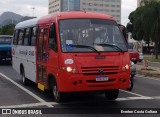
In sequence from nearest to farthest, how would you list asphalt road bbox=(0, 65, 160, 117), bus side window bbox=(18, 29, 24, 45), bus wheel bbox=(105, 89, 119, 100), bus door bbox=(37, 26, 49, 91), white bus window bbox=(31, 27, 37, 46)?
asphalt road bbox=(0, 65, 160, 117)
bus wheel bbox=(105, 89, 119, 100)
bus door bbox=(37, 26, 49, 91)
white bus window bbox=(31, 27, 37, 46)
bus side window bbox=(18, 29, 24, 45)

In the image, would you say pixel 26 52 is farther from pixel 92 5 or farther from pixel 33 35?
pixel 92 5

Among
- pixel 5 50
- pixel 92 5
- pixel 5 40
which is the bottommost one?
pixel 5 50

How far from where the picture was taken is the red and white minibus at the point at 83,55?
10.8 metres

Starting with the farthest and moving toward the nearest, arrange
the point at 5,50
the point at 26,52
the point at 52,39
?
the point at 5,50
the point at 26,52
the point at 52,39

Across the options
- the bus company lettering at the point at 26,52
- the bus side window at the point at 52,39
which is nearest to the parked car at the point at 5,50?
the bus company lettering at the point at 26,52

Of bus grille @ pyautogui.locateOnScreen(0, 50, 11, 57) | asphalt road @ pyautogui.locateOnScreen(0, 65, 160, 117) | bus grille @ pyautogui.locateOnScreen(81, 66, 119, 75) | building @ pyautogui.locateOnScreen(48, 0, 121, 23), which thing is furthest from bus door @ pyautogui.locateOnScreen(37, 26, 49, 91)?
building @ pyautogui.locateOnScreen(48, 0, 121, 23)

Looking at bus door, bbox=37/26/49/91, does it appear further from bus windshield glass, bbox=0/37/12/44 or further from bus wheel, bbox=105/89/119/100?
bus windshield glass, bbox=0/37/12/44

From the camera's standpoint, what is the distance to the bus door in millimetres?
12586

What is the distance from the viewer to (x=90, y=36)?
11414mm

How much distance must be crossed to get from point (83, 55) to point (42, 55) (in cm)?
242

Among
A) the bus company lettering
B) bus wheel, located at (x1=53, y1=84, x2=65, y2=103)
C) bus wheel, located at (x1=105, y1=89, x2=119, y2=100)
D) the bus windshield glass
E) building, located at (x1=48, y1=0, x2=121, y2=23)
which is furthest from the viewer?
building, located at (x1=48, y1=0, x2=121, y2=23)

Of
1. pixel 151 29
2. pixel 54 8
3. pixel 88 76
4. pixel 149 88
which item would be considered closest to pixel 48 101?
pixel 88 76

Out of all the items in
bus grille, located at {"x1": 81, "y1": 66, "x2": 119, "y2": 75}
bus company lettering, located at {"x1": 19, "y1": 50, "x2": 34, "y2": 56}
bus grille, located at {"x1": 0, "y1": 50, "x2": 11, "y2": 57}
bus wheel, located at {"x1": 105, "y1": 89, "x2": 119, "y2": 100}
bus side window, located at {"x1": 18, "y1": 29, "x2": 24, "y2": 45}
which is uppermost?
bus side window, located at {"x1": 18, "y1": 29, "x2": 24, "y2": 45}

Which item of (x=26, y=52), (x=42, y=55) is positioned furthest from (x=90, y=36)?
(x=26, y=52)
